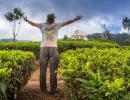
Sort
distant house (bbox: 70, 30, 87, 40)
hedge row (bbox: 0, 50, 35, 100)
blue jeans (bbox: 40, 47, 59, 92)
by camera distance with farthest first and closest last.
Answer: distant house (bbox: 70, 30, 87, 40), blue jeans (bbox: 40, 47, 59, 92), hedge row (bbox: 0, 50, 35, 100)

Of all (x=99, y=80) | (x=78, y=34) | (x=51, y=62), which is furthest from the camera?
(x=78, y=34)

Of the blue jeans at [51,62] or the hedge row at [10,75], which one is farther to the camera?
the blue jeans at [51,62]

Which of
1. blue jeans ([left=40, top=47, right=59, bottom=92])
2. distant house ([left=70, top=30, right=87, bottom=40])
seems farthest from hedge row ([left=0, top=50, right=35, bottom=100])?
distant house ([left=70, top=30, right=87, bottom=40])

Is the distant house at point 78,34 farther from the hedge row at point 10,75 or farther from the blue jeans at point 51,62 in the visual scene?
the hedge row at point 10,75

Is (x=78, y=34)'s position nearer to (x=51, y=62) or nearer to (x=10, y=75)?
(x=51, y=62)

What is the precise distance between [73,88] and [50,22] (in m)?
4.12

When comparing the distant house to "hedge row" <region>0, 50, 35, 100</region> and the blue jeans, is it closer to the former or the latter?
the blue jeans

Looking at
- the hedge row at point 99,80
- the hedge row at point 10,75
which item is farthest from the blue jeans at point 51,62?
the hedge row at point 99,80

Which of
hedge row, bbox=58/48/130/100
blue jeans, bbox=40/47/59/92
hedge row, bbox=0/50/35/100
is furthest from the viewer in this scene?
blue jeans, bbox=40/47/59/92

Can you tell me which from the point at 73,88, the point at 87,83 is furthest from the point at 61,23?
the point at 87,83

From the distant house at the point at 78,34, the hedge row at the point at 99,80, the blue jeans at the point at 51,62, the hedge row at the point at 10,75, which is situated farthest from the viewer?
the distant house at the point at 78,34

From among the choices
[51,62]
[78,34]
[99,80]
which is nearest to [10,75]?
[99,80]

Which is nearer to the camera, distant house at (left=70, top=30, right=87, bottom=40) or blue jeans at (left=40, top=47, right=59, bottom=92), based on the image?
blue jeans at (left=40, top=47, right=59, bottom=92)

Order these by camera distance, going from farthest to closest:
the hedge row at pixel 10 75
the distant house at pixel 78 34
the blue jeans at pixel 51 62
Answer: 1. the distant house at pixel 78 34
2. the blue jeans at pixel 51 62
3. the hedge row at pixel 10 75
